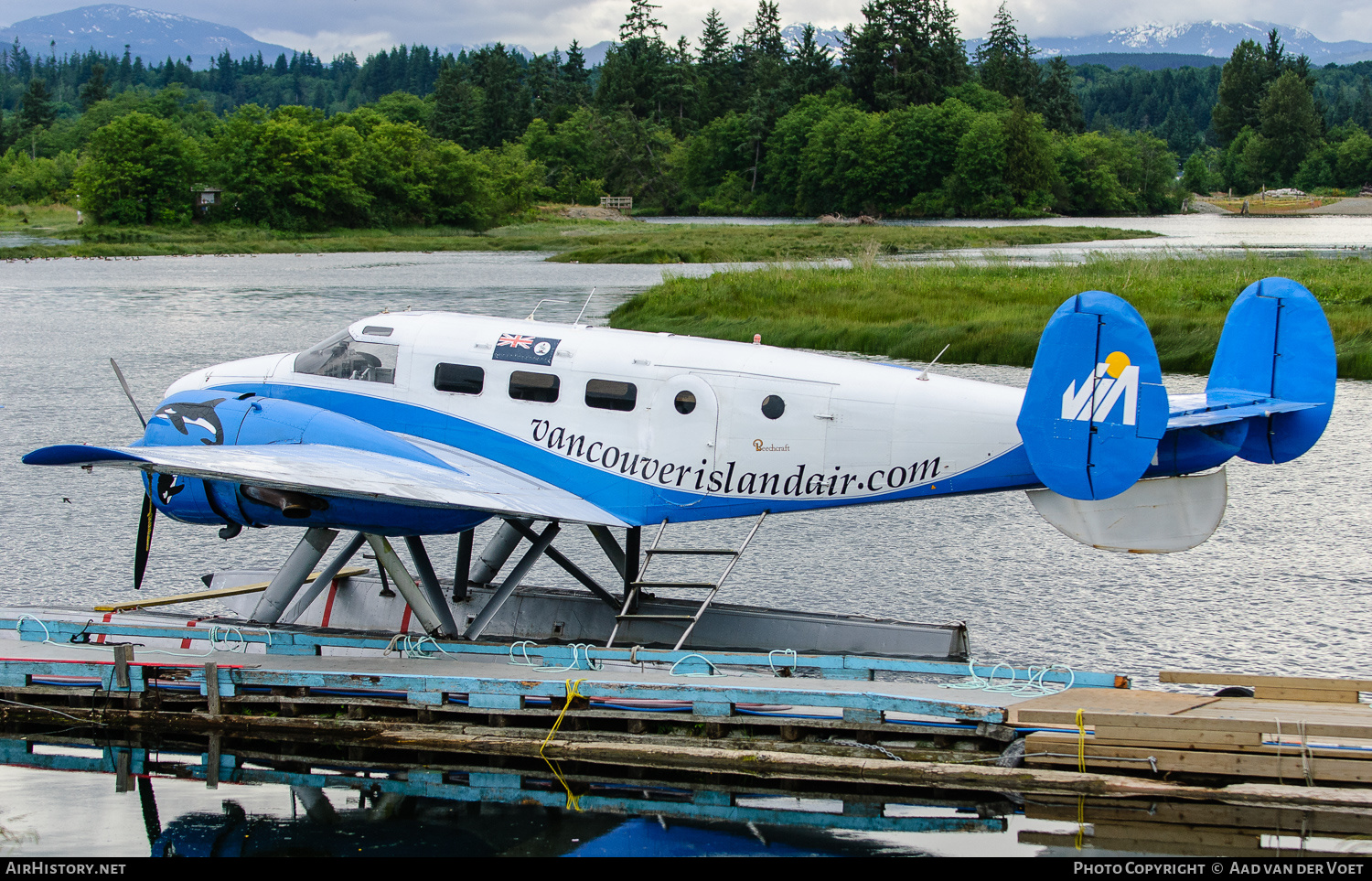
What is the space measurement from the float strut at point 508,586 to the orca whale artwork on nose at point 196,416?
10.3ft

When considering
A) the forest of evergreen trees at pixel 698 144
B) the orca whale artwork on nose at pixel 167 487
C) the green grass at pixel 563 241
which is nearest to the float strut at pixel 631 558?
the orca whale artwork on nose at pixel 167 487

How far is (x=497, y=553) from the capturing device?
13859mm

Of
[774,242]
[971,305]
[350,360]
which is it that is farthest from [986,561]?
[774,242]

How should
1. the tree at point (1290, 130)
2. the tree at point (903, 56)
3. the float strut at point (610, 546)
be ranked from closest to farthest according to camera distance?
the float strut at point (610, 546)
the tree at point (903, 56)
the tree at point (1290, 130)

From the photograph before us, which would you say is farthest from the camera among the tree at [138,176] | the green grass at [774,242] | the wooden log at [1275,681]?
the tree at [138,176]

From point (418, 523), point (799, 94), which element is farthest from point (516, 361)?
point (799, 94)

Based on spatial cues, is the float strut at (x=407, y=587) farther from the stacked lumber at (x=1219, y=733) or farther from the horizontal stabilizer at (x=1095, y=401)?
the horizontal stabilizer at (x=1095, y=401)

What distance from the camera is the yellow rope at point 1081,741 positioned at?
9.44m

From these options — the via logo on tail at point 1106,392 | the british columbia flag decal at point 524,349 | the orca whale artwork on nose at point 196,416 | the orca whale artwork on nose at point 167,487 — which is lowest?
the orca whale artwork on nose at point 167,487

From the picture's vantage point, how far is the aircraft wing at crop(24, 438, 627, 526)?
10578 mm

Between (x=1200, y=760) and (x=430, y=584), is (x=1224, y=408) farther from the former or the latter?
(x=430, y=584)

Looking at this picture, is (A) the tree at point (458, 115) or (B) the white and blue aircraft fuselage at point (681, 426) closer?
(B) the white and blue aircraft fuselage at point (681, 426)

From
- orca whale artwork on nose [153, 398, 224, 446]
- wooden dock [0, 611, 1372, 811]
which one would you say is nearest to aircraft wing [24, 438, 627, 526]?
orca whale artwork on nose [153, 398, 224, 446]

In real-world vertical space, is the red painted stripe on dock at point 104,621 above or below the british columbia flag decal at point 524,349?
below
